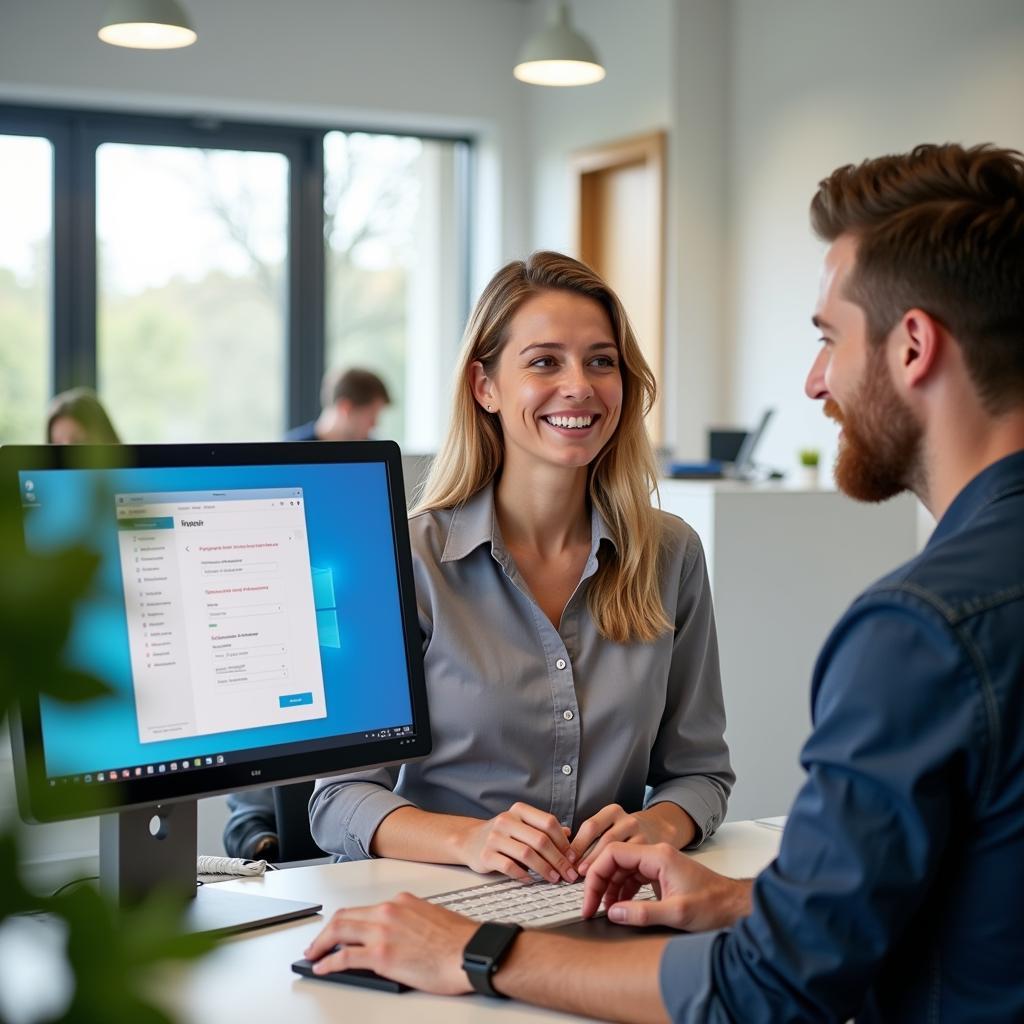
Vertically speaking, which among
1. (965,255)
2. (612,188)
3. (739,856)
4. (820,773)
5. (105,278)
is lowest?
(739,856)

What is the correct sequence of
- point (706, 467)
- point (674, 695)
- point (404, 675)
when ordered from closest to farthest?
point (404, 675)
point (674, 695)
point (706, 467)

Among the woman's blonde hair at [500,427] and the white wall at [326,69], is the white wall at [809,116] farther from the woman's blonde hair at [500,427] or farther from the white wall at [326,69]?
the woman's blonde hair at [500,427]

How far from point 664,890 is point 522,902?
16 centimetres

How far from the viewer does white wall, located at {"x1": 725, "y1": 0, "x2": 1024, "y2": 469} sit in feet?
15.4

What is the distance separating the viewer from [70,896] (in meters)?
0.30

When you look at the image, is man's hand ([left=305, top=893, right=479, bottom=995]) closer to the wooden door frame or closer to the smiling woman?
the smiling woman

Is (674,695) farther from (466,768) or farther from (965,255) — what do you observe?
(965,255)

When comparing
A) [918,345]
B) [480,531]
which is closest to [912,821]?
[918,345]

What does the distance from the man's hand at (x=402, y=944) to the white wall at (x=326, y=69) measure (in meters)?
5.48

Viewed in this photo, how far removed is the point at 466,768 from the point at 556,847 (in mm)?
274

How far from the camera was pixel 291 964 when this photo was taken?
3.96 ft

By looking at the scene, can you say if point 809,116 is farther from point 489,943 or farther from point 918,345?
point 489,943

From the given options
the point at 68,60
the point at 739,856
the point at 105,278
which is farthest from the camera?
the point at 105,278

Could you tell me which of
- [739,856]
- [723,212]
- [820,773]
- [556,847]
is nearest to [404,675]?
[556,847]
